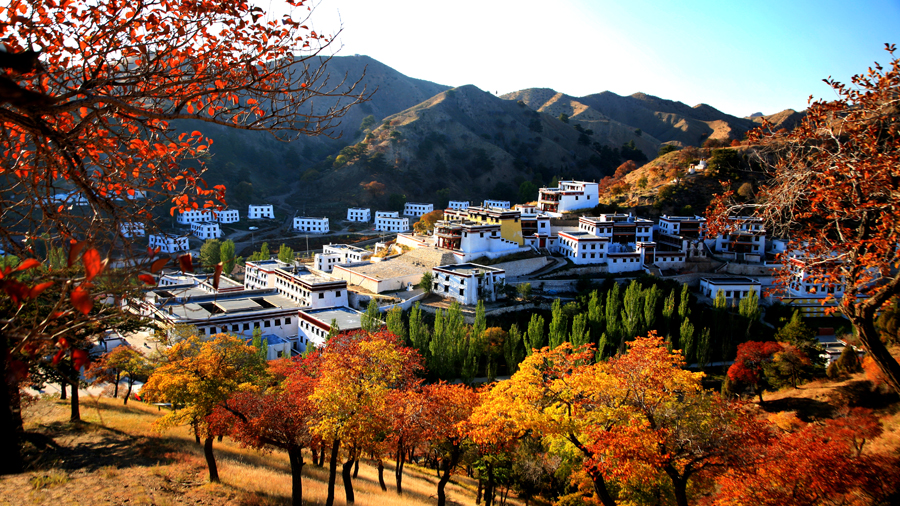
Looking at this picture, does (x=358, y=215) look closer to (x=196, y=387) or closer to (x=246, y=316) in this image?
(x=246, y=316)

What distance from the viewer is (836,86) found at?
19.0 ft

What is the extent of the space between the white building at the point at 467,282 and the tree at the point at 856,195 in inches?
952

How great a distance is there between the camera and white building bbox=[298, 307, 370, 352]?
81.4 ft

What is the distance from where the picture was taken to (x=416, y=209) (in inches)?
2510

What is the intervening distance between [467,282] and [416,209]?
1357 inches

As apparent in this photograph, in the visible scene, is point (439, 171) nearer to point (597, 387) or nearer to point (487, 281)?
point (487, 281)

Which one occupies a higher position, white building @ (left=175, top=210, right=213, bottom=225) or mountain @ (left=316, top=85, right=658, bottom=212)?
mountain @ (left=316, top=85, right=658, bottom=212)

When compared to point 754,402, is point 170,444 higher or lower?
higher

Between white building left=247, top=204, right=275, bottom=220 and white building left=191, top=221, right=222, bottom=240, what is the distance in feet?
26.4

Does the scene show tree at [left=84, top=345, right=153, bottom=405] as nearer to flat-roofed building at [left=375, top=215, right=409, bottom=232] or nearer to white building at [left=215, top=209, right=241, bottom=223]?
flat-roofed building at [left=375, top=215, right=409, bottom=232]

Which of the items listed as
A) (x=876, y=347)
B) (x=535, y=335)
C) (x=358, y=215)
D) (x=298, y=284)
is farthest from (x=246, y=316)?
(x=358, y=215)

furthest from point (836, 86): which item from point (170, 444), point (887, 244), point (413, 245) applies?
point (413, 245)

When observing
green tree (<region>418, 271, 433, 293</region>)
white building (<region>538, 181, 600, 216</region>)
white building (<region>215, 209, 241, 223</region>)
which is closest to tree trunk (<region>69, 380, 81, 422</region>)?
green tree (<region>418, 271, 433, 293</region>)

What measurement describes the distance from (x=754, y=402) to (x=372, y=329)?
1604 cm
